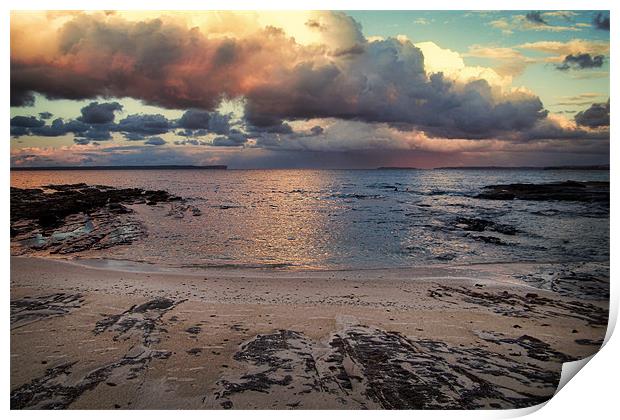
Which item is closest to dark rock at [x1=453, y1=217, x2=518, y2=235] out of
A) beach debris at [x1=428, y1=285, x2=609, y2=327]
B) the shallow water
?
the shallow water

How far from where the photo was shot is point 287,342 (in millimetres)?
3648

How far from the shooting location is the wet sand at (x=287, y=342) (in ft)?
10.2

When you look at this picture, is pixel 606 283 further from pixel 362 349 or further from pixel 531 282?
pixel 362 349

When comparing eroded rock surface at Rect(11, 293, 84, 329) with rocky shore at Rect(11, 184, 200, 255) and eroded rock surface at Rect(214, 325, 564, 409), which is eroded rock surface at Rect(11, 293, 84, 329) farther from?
rocky shore at Rect(11, 184, 200, 255)

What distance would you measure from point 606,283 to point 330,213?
27.6 ft

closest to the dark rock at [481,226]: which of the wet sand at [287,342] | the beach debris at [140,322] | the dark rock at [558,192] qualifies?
the dark rock at [558,192]

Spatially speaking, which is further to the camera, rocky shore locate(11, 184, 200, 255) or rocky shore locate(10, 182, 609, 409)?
rocky shore locate(11, 184, 200, 255)

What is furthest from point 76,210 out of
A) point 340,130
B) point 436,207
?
point 436,207

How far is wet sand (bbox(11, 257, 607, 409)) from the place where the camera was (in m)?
3.09

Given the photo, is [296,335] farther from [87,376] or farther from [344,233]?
[344,233]

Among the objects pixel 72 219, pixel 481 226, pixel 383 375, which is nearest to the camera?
pixel 383 375

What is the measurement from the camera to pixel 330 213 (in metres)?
13.2

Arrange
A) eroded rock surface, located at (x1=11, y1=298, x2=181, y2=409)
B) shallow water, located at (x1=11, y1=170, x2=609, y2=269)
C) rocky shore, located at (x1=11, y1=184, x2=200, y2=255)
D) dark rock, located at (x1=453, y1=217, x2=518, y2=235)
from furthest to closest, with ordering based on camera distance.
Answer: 1. dark rock, located at (x1=453, y1=217, x2=518, y2=235)
2. rocky shore, located at (x1=11, y1=184, x2=200, y2=255)
3. shallow water, located at (x1=11, y1=170, x2=609, y2=269)
4. eroded rock surface, located at (x1=11, y1=298, x2=181, y2=409)

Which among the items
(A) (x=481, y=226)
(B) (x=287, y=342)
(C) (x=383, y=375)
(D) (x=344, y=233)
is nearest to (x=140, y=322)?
(B) (x=287, y=342)
